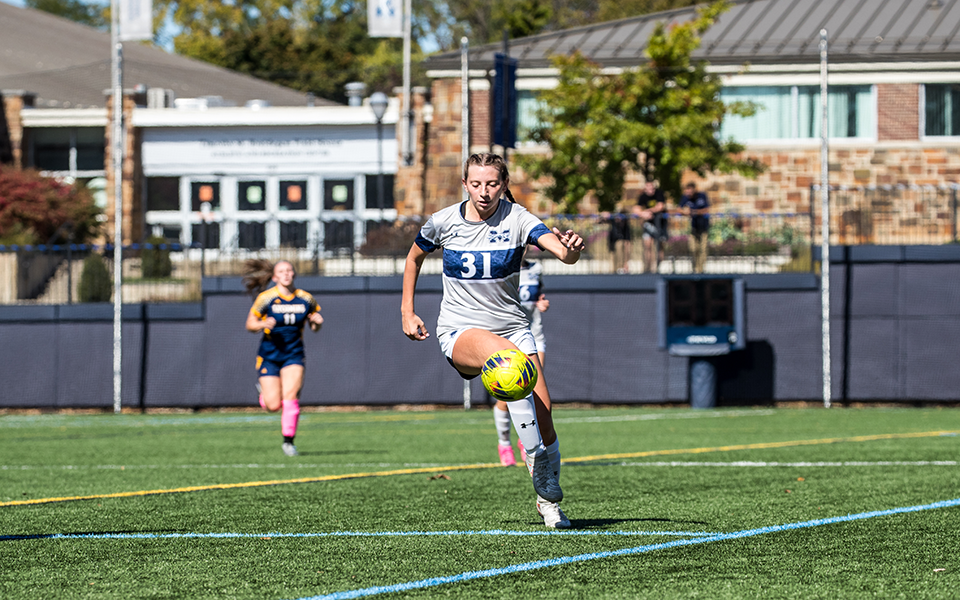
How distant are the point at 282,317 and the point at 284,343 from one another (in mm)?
310

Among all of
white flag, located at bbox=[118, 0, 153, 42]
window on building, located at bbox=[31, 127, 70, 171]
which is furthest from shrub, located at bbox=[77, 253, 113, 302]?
window on building, located at bbox=[31, 127, 70, 171]

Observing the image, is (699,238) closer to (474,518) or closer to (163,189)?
(474,518)

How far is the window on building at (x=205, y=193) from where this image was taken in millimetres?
42500

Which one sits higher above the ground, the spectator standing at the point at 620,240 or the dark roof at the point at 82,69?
the dark roof at the point at 82,69

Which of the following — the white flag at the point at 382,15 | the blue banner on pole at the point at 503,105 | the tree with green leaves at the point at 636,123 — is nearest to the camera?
the blue banner on pole at the point at 503,105

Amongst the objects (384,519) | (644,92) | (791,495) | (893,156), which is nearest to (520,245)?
(384,519)

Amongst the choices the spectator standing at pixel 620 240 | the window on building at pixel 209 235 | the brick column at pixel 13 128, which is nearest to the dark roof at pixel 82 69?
the brick column at pixel 13 128

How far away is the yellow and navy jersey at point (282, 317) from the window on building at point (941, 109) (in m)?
25.4

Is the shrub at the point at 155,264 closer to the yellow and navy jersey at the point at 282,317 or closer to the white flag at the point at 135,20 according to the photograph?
the white flag at the point at 135,20

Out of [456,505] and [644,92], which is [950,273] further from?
[456,505]

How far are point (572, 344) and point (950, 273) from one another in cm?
662

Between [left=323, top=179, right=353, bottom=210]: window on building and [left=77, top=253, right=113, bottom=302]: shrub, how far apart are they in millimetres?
18015

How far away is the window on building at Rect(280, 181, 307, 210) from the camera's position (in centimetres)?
4178

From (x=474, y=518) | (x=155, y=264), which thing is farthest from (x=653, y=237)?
(x=474, y=518)
